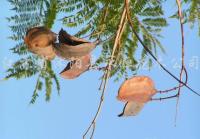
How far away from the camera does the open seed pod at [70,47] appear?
1.17m

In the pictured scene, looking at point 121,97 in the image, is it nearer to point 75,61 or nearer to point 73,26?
point 75,61

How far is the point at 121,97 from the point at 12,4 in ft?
2.44

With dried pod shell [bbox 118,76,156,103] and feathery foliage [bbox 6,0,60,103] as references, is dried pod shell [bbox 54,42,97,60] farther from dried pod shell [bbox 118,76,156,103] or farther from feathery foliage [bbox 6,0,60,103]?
feathery foliage [bbox 6,0,60,103]

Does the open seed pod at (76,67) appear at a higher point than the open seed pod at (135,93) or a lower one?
higher

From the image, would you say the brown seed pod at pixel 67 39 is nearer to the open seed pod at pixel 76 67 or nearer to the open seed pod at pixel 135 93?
the open seed pod at pixel 76 67

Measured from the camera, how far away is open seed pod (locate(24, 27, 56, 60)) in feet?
4.01

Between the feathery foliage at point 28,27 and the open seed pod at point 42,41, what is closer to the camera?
the open seed pod at point 42,41

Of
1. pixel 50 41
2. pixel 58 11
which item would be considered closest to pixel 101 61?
pixel 58 11

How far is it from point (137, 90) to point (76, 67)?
7.4 inches

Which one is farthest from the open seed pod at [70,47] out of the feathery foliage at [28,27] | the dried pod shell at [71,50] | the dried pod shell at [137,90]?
the feathery foliage at [28,27]

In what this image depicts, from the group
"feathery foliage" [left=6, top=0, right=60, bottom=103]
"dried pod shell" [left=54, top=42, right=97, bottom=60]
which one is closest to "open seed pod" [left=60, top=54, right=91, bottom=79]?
"dried pod shell" [left=54, top=42, right=97, bottom=60]

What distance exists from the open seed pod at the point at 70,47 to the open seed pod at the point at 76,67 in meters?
0.07

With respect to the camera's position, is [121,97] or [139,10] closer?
[121,97]

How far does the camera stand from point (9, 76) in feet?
5.78
